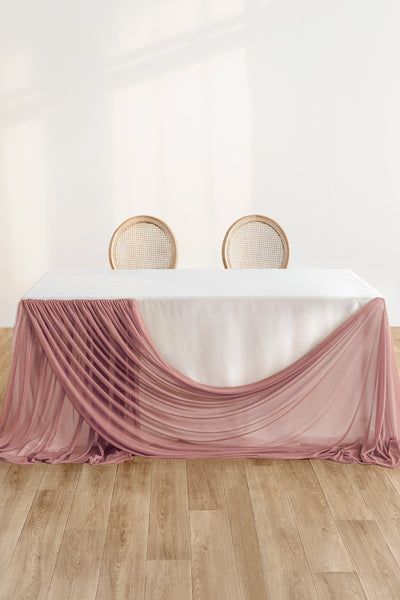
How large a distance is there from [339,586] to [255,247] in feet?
8.05

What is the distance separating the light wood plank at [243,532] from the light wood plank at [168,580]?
0.51 feet

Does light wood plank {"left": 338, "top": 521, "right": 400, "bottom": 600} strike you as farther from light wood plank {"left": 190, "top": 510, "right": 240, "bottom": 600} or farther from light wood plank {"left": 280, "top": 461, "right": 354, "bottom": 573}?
light wood plank {"left": 190, "top": 510, "right": 240, "bottom": 600}

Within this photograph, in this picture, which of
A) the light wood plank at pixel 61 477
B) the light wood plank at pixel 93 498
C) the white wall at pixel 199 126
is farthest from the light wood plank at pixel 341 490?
the white wall at pixel 199 126

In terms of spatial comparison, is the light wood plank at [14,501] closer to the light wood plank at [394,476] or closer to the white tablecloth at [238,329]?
the white tablecloth at [238,329]

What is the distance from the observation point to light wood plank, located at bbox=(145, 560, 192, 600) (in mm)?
2186

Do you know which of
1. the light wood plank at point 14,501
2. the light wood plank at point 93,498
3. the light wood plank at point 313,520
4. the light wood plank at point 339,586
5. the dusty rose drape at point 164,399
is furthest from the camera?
the dusty rose drape at point 164,399

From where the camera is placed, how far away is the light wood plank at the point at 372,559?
2201 millimetres

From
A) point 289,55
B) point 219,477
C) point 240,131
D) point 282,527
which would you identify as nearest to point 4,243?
point 240,131

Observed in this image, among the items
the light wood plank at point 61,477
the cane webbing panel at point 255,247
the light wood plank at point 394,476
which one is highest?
the cane webbing panel at point 255,247

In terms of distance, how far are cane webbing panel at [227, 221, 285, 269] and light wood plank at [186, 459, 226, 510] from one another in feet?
5.10

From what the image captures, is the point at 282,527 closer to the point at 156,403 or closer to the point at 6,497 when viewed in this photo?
the point at 156,403

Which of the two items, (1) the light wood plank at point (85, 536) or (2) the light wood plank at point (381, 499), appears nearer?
(1) the light wood plank at point (85, 536)

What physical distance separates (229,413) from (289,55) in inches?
117

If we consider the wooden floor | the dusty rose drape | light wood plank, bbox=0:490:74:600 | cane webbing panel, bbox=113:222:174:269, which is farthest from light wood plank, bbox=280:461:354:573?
cane webbing panel, bbox=113:222:174:269
